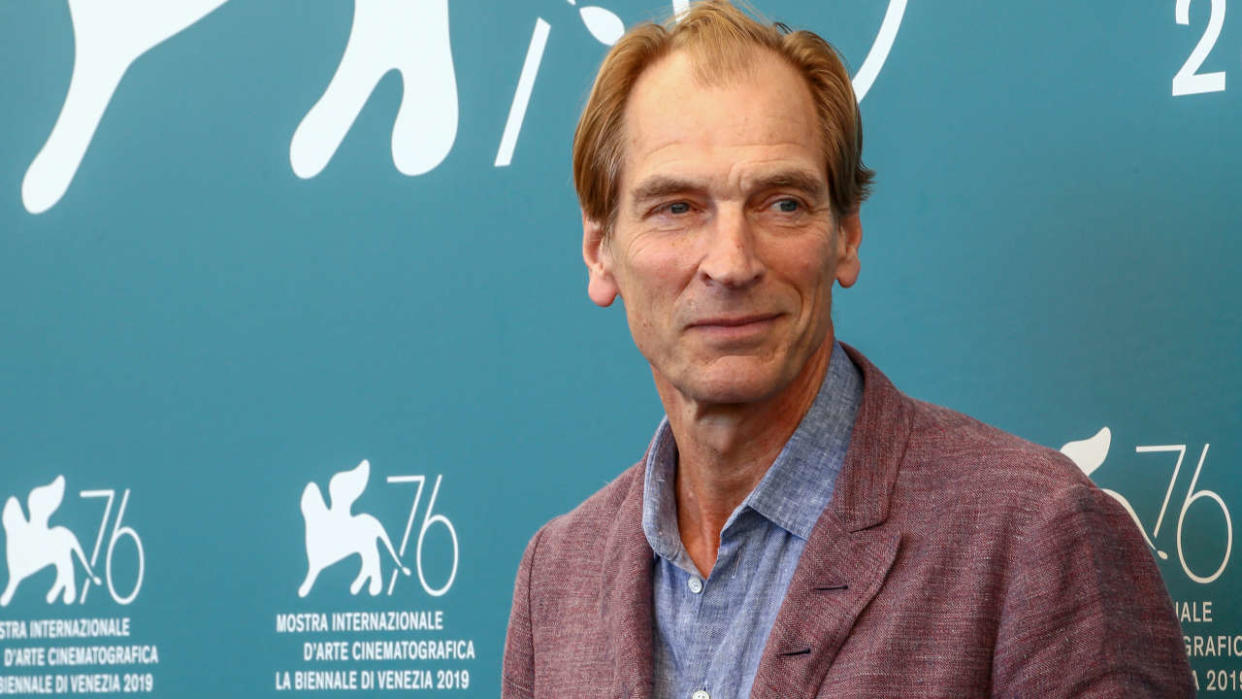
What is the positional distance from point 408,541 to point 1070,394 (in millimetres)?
801

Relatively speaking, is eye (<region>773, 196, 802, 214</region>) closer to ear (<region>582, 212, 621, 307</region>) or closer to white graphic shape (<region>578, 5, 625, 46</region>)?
ear (<region>582, 212, 621, 307</region>)

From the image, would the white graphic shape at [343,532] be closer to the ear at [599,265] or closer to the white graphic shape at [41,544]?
the white graphic shape at [41,544]

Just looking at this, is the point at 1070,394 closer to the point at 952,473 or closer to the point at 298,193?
the point at 952,473

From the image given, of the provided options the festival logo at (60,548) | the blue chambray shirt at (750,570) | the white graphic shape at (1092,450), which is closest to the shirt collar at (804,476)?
the blue chambray shirt at (750,570)

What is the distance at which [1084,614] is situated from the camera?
A: 1035 millimetres

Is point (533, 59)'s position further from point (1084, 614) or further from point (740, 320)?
point (1084, 614)

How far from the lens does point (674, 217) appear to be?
46.8 inches

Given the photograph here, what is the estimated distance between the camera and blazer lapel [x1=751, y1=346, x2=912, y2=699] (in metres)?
1.09

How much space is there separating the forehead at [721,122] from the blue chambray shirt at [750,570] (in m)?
0.19

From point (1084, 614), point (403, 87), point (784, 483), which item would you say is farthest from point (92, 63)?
point (1084, 614)

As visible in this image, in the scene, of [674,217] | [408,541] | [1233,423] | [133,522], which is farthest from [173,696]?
[1233,423]

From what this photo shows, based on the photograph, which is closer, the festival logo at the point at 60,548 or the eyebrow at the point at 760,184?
the eyebrow at the point at 760,184

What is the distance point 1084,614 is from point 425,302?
977 mm

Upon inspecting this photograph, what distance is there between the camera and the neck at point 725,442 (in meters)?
1.21
